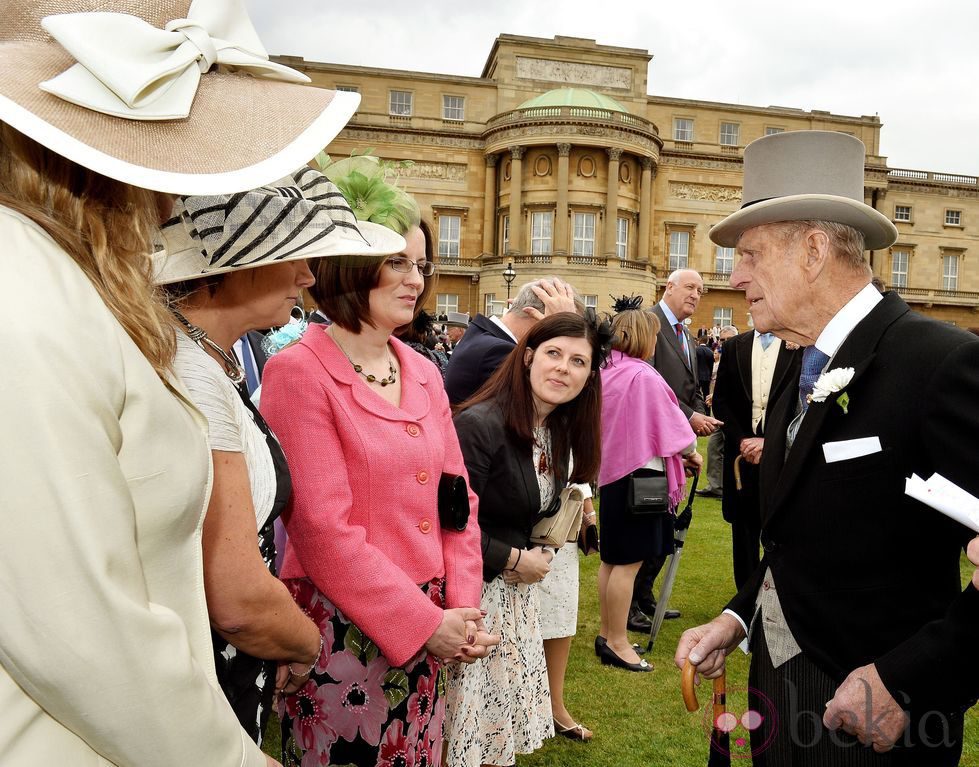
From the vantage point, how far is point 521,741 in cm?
311

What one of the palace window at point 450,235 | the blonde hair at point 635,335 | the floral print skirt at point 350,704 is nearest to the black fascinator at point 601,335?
the blonde hair at point 635,335

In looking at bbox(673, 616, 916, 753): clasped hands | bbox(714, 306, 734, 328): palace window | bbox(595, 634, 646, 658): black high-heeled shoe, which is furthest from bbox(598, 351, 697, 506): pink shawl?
bbox(714, 306, 734, 328): palace window

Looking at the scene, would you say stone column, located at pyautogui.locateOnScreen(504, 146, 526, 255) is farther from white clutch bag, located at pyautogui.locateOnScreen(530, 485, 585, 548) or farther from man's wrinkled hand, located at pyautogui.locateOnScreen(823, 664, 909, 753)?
man's wrinkled hand, located at pyautogui.locateOnScreen(823, 664, 909, 753)

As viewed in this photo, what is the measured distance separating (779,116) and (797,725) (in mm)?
45596

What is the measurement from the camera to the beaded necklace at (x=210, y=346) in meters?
1.54

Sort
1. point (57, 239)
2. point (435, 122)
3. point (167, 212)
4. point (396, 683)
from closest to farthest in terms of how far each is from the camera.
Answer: point (57, 239)
point (167, 212)
point (396, 683)
point (435, 122)

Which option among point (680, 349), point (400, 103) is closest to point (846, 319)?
point (680, 349)

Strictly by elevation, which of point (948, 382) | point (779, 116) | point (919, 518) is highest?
point (779, 116)

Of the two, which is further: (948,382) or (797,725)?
(797,725)

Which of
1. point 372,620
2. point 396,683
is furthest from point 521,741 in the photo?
point 372,620

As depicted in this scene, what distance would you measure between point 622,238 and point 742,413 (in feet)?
100

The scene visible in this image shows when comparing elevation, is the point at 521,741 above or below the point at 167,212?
below

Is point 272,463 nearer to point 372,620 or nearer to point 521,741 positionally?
point 372,620

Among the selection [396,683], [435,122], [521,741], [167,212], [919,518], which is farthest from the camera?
[435,122]
